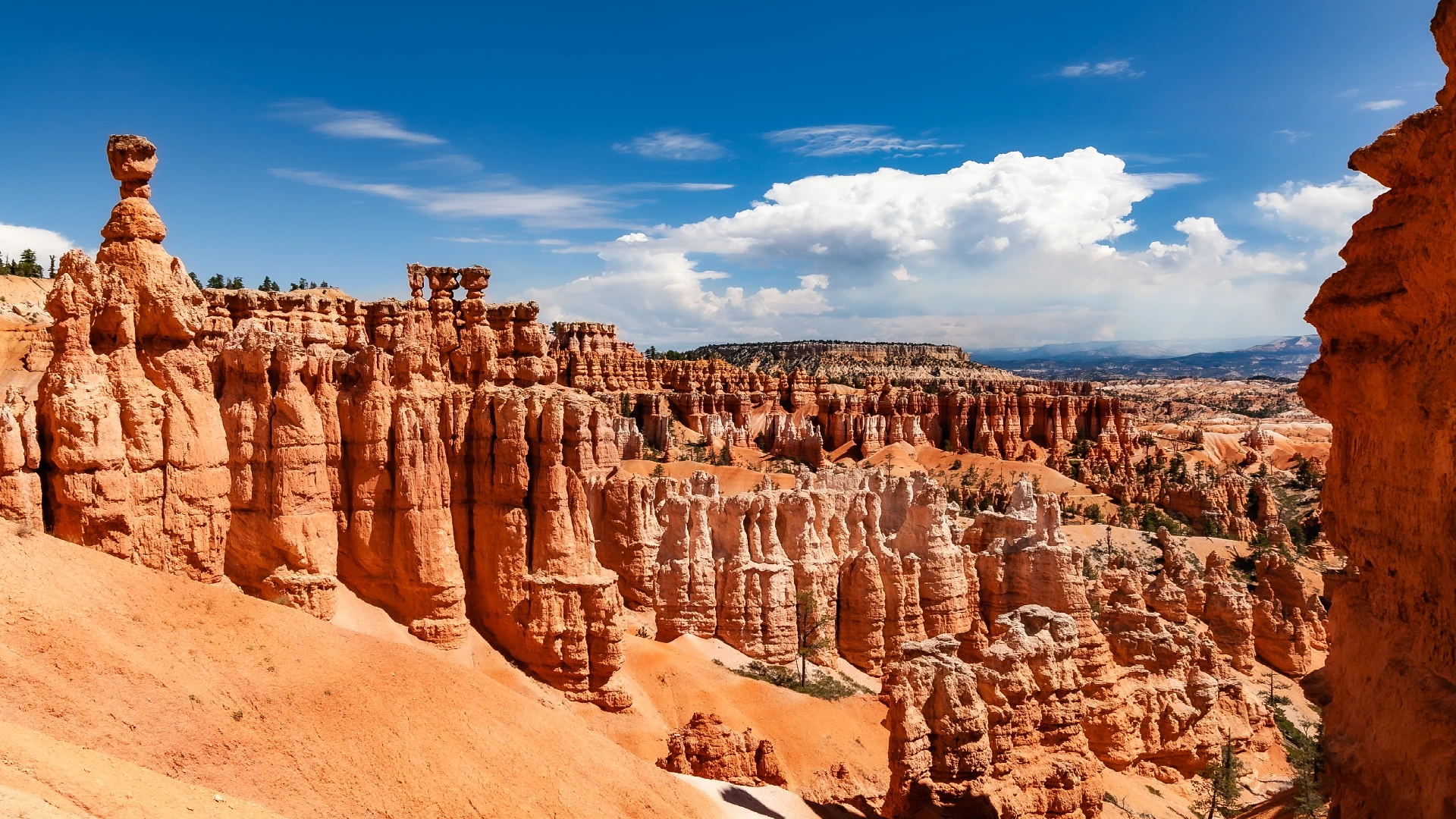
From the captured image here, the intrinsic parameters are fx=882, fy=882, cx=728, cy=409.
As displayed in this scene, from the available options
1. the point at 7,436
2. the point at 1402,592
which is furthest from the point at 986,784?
the point at 7,436

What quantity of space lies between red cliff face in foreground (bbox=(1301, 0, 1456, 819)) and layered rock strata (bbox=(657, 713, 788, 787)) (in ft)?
43.9

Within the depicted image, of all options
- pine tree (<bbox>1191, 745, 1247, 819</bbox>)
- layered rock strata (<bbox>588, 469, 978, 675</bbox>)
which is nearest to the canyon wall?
layered rock strata (<bbox>588, 469, 978, 675</bbox>)

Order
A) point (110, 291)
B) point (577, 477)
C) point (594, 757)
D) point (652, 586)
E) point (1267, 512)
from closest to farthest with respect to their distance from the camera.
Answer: point (110, 291), point (594, 757), point (577, 477), point (652, 586), point (1267, 512)

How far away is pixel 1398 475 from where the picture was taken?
906 centimetres

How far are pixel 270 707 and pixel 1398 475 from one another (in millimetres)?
15290

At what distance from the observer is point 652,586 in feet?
106

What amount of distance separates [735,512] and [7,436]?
2203 cm

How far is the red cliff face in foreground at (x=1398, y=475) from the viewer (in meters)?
8.12

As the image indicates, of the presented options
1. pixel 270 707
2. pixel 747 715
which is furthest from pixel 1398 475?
pixel 747 715

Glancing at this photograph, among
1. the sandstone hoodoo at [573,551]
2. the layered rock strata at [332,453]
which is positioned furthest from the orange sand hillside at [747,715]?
the layered rock strata at [332,453]

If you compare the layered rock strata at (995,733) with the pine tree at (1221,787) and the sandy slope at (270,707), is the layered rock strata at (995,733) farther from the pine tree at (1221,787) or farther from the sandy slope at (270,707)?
the sandy slope at (270,707)

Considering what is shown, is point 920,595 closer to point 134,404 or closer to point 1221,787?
point 1221,787

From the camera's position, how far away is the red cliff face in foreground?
8.12 meters

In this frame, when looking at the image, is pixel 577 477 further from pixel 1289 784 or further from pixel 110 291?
pixel 1289 784
